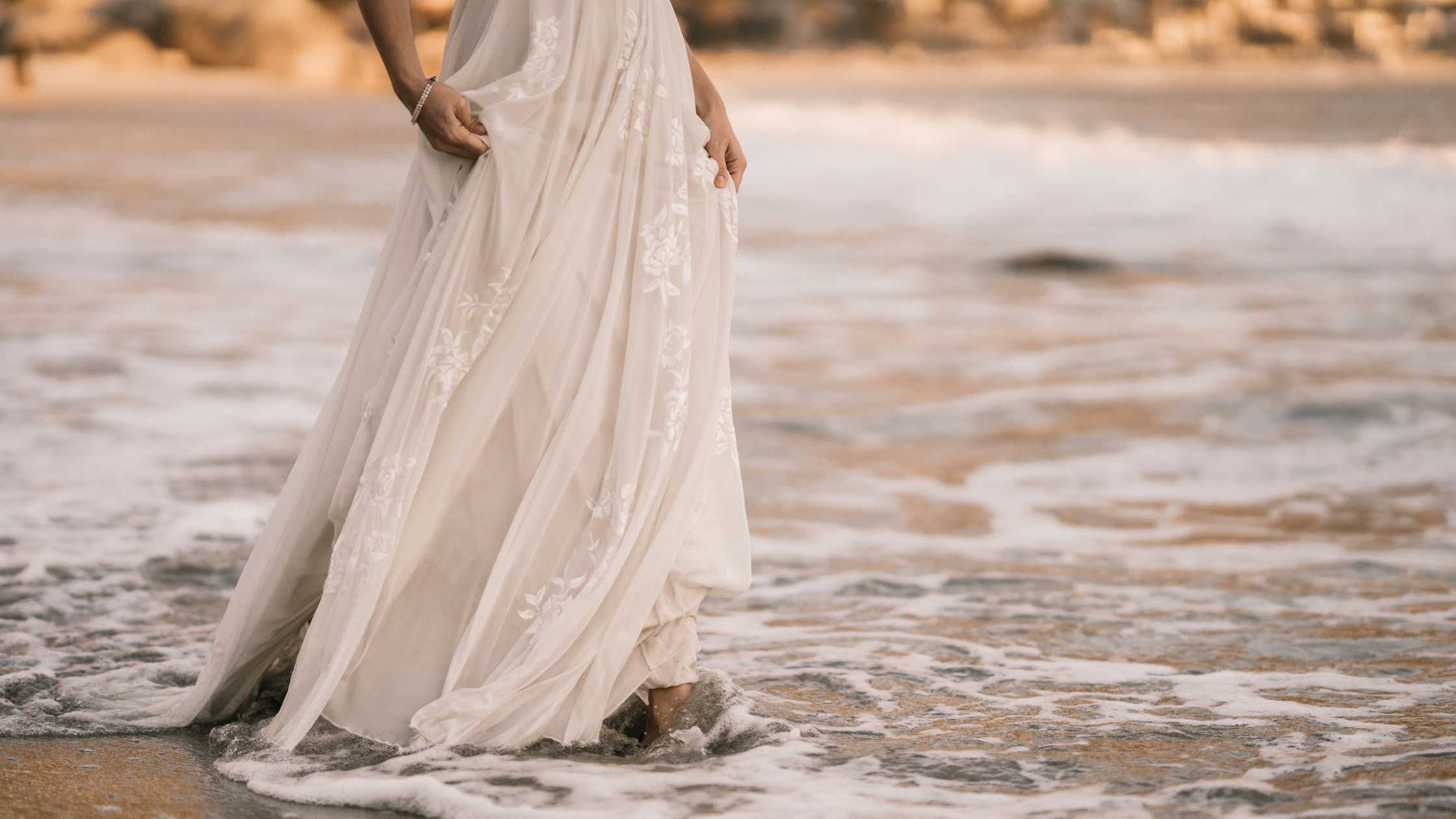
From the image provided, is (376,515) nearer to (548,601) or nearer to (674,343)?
(548,601)

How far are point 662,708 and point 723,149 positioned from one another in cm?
103

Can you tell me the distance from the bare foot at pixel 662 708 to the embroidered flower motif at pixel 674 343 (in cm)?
60

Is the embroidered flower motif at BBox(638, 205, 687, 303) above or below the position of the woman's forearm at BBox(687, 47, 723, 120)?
below

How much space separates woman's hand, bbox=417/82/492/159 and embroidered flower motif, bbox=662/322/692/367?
1.42ft

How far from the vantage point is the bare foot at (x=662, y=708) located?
8.18 ft

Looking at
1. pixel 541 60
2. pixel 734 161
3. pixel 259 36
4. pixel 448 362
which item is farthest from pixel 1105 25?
pixel 448 362

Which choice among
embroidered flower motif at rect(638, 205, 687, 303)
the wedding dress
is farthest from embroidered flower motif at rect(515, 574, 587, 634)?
embroidered flower motif at rect(638, 205, 687, 303)

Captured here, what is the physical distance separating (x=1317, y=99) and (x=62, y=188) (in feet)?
127

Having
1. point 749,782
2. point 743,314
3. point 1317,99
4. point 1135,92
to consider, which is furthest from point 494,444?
point 1135,92

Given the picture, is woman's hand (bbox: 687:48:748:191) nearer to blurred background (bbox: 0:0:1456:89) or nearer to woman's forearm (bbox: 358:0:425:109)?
woman's forearm (bbox: 358:0:425:109)

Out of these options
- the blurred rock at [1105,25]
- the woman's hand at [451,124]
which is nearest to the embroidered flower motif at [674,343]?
the woman's hand at [451,124]

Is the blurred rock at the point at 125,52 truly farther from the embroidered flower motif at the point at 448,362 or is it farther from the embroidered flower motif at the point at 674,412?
the embroidered flower motif at the point at 674,412

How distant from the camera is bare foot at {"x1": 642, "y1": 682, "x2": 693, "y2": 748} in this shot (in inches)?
98.2

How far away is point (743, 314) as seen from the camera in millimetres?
9359
